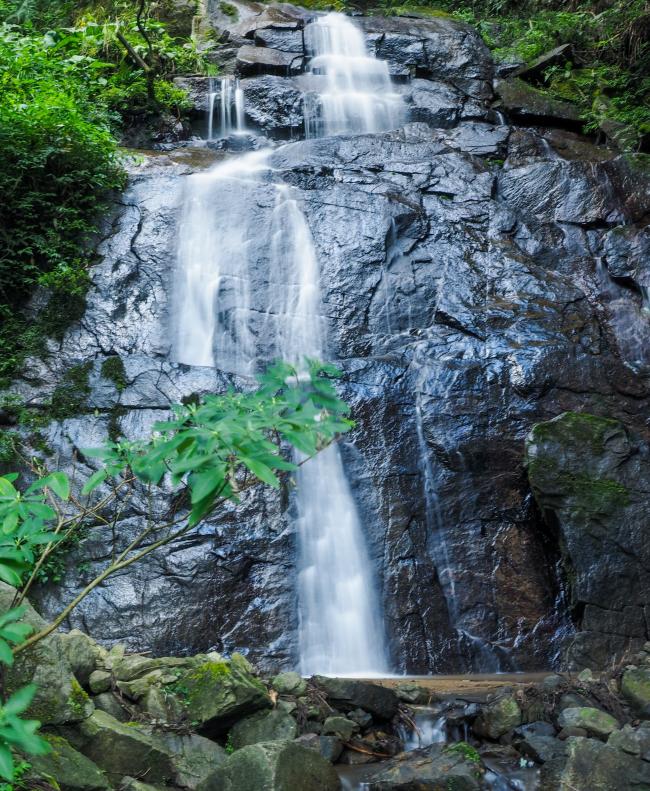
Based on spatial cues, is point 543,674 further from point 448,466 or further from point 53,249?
point 53,249

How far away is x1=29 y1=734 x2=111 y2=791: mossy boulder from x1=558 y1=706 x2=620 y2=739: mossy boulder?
2808 mm

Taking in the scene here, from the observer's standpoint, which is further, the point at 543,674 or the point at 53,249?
the point at 53,249

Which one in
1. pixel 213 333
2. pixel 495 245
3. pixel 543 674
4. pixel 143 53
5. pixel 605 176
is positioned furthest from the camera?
pixel 143 53

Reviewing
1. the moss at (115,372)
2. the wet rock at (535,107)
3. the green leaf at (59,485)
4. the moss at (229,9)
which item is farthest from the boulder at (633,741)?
the moss at (229,9)

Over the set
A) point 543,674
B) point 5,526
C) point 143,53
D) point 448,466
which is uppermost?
point 143,53

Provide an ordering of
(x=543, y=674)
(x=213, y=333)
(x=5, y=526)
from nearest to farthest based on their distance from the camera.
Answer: (x=5, y=526), (x=543, y=674), (x=213, y=333)

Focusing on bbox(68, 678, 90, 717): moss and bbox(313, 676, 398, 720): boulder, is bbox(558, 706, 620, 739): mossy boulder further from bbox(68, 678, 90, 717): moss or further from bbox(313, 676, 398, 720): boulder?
bbox(68, 678, 90, 717): moss

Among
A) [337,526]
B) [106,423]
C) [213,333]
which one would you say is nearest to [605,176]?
[213,333]

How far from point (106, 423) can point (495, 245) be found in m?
5.71

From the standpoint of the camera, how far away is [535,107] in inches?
510

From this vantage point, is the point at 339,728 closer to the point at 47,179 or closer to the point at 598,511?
the point at 598,511

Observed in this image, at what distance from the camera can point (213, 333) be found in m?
8.62

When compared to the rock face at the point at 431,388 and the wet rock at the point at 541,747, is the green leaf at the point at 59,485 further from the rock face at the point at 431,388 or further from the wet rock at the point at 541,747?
the rock face at the point at 431,388

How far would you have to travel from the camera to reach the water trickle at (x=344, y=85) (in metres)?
12.7
